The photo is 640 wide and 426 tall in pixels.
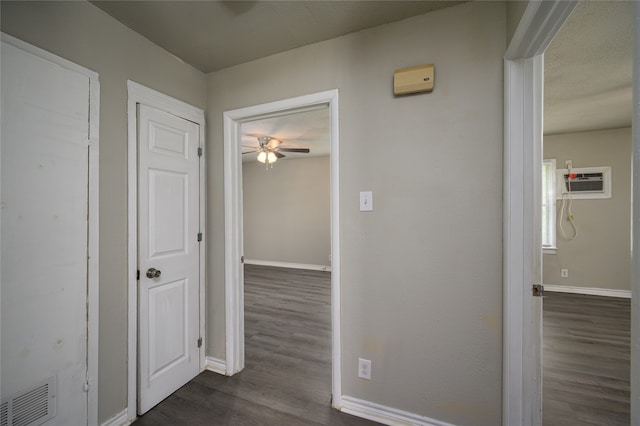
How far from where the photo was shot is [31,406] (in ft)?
4.24

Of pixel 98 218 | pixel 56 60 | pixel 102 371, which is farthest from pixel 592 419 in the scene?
pixel 56 60

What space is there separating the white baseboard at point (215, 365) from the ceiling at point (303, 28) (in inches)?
95.3

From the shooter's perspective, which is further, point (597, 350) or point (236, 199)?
point (597, 350)

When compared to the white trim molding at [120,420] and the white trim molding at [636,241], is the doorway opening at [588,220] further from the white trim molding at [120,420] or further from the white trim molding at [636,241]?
the white trim molding at [120,420]

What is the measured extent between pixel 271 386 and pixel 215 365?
0.55m

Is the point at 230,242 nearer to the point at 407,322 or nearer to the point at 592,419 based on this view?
the point at 407,322

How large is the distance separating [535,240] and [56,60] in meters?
2.59

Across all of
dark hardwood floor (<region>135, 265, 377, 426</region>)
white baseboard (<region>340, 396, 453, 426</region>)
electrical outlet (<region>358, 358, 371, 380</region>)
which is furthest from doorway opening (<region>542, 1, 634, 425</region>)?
dark hardwood floor (<region>135, 265, 377, 426</region>)

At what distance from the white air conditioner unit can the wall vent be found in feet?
20.0

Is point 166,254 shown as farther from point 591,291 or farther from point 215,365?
point 591,291

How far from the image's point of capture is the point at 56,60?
139cm

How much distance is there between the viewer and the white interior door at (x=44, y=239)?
1221 millimetres

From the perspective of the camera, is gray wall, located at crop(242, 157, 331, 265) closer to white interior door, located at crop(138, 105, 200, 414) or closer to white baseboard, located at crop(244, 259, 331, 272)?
white baseboard, located at crop(244, 259, 331, 272)

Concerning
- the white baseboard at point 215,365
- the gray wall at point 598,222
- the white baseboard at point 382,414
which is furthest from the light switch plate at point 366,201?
the gray wall at point 598,222
